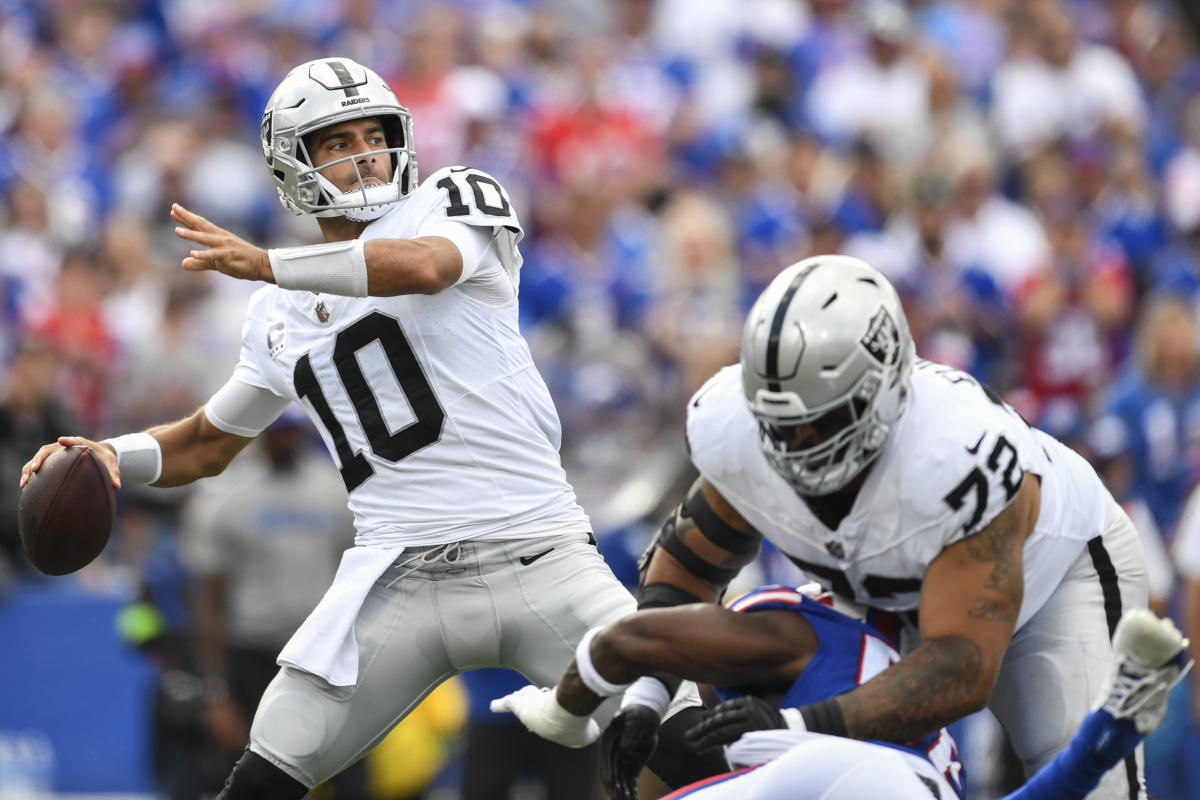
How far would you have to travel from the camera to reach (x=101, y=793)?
8.41 m

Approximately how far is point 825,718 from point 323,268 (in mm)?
1522

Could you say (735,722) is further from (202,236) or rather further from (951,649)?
(202,236)

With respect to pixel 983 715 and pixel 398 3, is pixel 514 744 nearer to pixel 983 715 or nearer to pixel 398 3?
pixel 983 715

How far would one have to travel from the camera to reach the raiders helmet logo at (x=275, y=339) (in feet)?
15.3

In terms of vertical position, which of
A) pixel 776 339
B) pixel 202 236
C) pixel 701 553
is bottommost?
pixel 701 553

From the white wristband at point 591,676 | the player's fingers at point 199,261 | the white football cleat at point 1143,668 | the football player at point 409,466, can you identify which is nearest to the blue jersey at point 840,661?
the white wristband at point 591,676

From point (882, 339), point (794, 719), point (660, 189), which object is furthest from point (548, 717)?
point (660, 189)

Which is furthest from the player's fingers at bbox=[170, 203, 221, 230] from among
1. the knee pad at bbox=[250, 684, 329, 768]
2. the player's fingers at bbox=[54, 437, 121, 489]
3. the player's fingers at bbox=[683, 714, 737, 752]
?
the player's fingers at bbox=[683, 714, 737, 752]

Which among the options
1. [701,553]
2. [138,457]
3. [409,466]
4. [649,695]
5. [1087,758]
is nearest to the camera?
[1087,758]

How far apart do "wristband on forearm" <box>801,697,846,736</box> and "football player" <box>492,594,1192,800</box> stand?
0.05 feet

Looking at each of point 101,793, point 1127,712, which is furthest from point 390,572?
point 101,793

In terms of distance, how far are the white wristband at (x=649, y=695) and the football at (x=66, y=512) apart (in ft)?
4.62

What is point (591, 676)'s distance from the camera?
376 cm

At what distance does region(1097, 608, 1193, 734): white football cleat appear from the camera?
330cm
